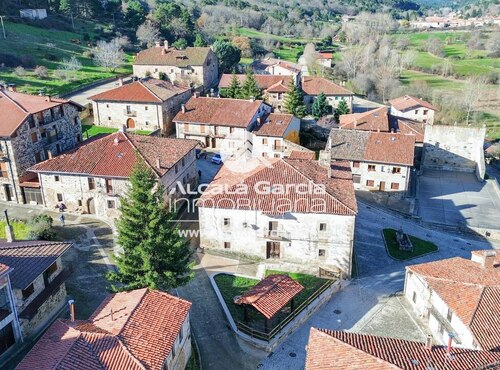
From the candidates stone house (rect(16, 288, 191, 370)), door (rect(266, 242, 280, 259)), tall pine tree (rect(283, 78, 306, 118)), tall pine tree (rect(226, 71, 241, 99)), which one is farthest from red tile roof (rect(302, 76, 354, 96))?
stone house (rect(16, 288, 191, 370))

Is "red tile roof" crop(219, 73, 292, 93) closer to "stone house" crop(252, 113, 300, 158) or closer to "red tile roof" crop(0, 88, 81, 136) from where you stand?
"stone house" crop(252, 113, 300, 158)

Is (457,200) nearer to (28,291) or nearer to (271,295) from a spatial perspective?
(271,295)

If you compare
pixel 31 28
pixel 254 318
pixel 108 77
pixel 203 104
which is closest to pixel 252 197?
pixel 254 318

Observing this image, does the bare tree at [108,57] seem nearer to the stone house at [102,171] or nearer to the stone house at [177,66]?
the stone house at [177,66]

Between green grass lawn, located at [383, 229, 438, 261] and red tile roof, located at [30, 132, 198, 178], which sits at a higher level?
red tile roof, located at [30, 132, 198, 178]

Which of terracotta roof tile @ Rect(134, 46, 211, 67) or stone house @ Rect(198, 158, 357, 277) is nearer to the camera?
stone house @ Rect(198, 158, 357, 277)

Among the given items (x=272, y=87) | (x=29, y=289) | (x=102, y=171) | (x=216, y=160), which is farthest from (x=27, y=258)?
(x=272, y=87)
